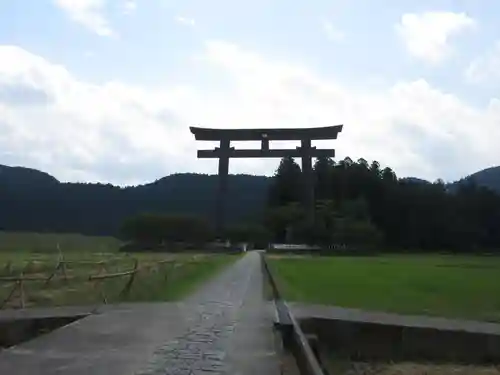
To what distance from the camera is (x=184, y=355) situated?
840cm

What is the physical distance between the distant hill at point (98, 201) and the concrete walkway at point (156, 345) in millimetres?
66850

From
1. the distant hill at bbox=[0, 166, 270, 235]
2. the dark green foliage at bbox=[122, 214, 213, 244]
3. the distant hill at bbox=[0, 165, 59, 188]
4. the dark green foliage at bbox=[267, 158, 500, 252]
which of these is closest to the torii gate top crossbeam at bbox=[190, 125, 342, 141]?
the dark green foliage at bbox=[122, 214, 213, 244]

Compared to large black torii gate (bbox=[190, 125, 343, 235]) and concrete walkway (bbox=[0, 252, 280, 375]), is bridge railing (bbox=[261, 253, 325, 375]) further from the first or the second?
large black torii gate (bbox=[190, 125, 343, 235])

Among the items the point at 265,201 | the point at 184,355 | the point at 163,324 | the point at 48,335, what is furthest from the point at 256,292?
the point at 265,201

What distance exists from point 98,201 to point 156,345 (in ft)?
288

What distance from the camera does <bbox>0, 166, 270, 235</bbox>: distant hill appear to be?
85.4 meters

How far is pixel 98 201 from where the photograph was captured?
95.1m

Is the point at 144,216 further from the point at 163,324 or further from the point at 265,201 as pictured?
the point at 163,324

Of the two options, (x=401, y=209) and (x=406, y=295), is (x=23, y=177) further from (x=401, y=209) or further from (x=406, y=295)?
(x=406, y=295)

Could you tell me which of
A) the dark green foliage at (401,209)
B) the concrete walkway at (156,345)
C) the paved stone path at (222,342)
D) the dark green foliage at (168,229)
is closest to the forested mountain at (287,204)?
the dark green foliage at (401,209)

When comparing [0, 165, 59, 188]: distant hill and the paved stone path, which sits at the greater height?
[0, 165, 59, 188]: distant hill

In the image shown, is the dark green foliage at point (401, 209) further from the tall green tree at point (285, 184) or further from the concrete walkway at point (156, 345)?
the concrete walkway at point (156, 345)

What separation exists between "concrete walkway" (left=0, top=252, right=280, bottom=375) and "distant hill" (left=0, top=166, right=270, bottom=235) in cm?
6685

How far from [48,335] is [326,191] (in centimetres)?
8930
